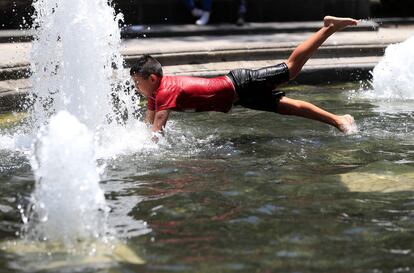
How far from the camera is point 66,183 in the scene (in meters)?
4.43

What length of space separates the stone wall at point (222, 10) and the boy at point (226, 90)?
7.41 meters

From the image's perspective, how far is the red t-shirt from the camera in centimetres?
705

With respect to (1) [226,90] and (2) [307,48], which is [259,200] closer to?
(1) [226,90]

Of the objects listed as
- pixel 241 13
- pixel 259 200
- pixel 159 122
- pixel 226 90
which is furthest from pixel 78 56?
pixel 241 13

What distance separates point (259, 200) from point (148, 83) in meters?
2.08

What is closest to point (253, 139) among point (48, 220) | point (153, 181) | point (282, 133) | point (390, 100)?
point (282, 133)

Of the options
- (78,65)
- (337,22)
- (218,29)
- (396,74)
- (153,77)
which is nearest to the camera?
(153,77)

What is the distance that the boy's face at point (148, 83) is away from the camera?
709 centimetres

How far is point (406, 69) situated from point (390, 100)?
0.70 metres

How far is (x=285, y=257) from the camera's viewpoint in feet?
14.4

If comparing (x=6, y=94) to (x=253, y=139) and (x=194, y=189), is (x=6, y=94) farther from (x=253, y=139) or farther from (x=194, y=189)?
(x=194, y=189)

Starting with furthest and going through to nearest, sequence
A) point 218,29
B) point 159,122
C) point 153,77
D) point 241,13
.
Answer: point 241,13, point 218,29, point 153,77, point 159,122

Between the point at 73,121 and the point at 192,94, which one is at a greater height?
the point at 73,121

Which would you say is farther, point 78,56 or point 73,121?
point 78,56
